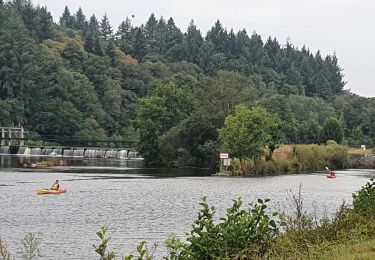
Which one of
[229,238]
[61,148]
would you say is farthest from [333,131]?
[229,238]

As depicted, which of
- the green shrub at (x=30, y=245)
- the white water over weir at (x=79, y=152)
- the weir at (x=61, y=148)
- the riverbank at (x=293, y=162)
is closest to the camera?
the green shrub at (x=30, y=245)

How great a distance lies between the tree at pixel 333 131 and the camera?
106 meters

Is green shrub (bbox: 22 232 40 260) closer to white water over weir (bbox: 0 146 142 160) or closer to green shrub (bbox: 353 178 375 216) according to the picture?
green shrub (bbox: 353 178 375 216)

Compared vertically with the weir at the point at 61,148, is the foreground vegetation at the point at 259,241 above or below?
below

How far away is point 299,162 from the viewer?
79625 millimetres

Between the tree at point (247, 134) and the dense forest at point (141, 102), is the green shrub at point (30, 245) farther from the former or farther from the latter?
the dense forest at point (141, 102)

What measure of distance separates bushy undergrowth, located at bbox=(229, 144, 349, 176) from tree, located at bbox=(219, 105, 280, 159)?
5.25 ft

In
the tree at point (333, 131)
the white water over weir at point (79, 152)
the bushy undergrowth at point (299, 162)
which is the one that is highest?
the tree at point (333, 131)

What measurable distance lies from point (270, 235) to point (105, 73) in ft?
512

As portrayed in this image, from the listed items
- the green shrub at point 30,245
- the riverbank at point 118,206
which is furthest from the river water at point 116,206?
the green shrub at point 30,245

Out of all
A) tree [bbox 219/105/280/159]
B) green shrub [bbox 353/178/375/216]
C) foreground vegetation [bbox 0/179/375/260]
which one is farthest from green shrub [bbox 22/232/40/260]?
tree [bbox 219/105/280/159]

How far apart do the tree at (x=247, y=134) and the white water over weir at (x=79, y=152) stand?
38.7m

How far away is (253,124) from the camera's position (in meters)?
75.0

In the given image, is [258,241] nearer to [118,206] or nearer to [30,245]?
[30,245]
